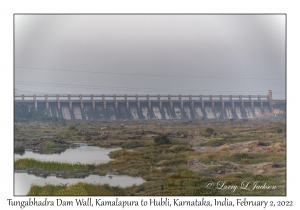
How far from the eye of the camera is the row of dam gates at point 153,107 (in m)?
72.4

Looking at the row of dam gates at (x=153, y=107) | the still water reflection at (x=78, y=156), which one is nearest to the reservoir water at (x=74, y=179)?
the still water reflection at (x=78, y=156)

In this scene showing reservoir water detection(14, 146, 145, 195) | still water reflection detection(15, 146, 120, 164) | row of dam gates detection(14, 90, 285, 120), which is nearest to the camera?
reservoir water detection(14, 146, 145, 195)

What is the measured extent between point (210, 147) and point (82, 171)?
328 inches

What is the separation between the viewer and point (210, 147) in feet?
101

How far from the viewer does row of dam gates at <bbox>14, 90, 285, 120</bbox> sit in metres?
72.4

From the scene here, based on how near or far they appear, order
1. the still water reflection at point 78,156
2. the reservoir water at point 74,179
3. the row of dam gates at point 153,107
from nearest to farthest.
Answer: the reservoir water at point 74,179 < the still water reflection at point 78,156 < the row of dam gates at point 153,107

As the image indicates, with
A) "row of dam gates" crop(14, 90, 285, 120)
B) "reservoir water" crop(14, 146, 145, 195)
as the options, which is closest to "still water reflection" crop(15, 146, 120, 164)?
"reservoir water" crop(14, 146, 145, 195)

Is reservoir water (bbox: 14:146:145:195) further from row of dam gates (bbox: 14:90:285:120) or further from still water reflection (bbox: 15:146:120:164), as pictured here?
row of dam gates (bbox: 14:90:285:120)

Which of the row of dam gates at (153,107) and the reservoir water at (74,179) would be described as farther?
the row of dam gates at (153,107)

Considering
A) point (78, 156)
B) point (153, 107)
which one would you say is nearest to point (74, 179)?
point (78, 156)

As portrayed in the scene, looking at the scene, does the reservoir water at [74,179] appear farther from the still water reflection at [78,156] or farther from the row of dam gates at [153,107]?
the row of dam gates at [153,107]

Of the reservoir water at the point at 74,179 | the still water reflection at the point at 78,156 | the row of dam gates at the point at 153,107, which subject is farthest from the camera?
the row of dam gates at the point at 153,107
